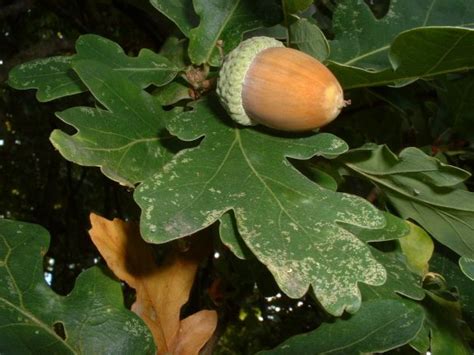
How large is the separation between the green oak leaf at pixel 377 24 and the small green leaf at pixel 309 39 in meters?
0.10

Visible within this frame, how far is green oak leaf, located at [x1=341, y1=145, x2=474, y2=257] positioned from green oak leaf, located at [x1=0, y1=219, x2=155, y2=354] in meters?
0.36

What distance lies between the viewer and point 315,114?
30.9 inches

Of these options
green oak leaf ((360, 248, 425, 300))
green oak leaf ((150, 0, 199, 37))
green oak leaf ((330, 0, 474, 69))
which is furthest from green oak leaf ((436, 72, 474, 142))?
green oak leaf ((150, 0, 199, 37))

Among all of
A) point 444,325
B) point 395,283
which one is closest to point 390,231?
point 395,283

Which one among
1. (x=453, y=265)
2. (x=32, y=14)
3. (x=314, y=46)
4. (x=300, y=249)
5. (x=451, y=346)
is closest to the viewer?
Answer: (x=300, y=249)

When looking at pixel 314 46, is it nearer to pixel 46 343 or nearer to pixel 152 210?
pixel 152 210

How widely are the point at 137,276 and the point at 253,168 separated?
0.78ft

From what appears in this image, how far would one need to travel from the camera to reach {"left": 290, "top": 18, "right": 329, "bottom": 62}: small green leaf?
2.69 ft

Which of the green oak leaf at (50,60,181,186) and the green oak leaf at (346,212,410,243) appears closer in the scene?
the green oak leaf at (50,60,181,186)

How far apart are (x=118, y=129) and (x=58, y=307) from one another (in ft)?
0.82

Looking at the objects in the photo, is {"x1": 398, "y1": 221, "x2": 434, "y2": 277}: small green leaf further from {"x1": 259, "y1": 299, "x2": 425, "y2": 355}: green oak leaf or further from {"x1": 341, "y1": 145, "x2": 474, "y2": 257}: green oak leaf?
{"x1": 259, "y1": 299, "x2": 425, "y2": 355}: green oak leaf

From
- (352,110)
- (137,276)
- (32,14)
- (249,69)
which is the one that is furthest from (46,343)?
(32,14)

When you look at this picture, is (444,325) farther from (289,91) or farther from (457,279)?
(289,91)

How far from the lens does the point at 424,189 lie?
3.08 feet
